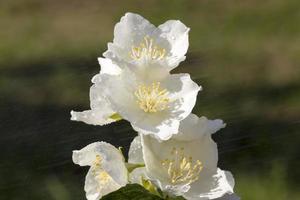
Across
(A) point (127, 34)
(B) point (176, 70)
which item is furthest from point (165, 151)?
(B) point (176, 70)

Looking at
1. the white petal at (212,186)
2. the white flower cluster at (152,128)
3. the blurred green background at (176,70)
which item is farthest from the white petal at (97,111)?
the blurred green background at (176,70)

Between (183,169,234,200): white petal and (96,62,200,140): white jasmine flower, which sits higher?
(96,62,200,140): white jasmine flower

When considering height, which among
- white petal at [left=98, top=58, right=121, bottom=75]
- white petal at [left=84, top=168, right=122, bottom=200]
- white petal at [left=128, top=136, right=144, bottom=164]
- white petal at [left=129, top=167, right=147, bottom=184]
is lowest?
white petal at [left=84, top=168, right=122, bottom=200]

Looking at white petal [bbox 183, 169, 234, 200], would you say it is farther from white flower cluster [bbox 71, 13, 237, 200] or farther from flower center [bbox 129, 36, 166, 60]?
flower center [bbox 129, 36, 166, 60]

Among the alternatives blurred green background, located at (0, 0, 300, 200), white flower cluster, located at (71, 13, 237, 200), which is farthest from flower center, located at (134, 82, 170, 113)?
blurred green background, located at (0, 0, 300, 200)

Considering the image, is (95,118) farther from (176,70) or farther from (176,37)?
(176,70)
